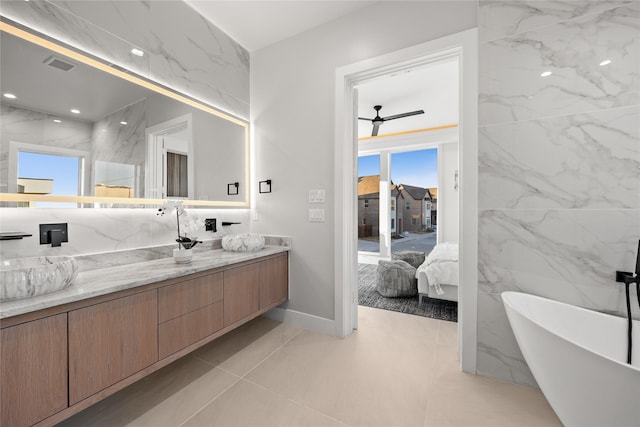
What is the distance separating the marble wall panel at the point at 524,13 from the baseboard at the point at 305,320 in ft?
8.38

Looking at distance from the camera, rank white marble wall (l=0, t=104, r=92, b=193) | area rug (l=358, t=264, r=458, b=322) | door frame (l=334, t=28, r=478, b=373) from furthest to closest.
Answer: area rug (l=358, t=264, r=458, b=322) < door frame (l=334, t=28, r=478, b=373) < white marble wall (l=0, t=104, r=92, b=193)

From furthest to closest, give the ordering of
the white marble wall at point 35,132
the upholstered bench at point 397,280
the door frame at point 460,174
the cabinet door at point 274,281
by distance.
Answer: the upholstered bench at point 397,280 → the cabinet door at point 274,281 → the door frame at point 460,174 → the white marble wall at point 35,132

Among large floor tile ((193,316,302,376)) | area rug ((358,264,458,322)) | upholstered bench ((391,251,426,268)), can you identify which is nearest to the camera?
large floor tile ((193,316,302,376))

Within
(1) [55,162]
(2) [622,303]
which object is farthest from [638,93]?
(1) [55,162]

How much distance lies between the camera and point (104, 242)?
175 cm

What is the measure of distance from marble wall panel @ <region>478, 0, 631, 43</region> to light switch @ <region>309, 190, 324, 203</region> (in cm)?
164

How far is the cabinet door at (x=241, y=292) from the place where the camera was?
6.63 ft

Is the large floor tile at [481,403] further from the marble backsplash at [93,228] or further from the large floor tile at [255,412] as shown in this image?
the marble backsplash at [93,228]

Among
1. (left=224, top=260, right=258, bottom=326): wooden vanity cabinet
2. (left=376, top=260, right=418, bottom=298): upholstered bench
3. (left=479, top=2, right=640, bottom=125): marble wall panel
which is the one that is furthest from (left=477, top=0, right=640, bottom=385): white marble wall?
(left=224, top=260, right=258, bottom=326): wooden vanity cabinet

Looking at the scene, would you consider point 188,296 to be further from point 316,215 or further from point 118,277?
point 316,215

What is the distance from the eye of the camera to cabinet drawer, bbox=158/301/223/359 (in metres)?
1.57

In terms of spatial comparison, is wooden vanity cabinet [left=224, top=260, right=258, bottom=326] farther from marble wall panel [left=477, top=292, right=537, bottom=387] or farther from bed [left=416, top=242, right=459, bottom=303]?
bed [left=416, top=242, right=459, bottom=303]

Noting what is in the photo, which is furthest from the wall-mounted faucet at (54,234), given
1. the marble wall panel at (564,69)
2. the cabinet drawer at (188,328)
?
the marble wall panel at (564,69)

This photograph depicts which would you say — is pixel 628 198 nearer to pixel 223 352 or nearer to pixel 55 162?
pixel 223 352
